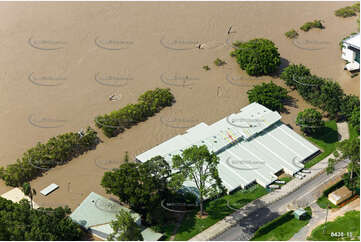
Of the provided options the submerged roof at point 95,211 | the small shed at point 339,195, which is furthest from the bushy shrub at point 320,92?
the submerged roof at point 95,211

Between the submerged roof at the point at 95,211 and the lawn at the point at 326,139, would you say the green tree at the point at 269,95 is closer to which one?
the lawn at the point at 326,139

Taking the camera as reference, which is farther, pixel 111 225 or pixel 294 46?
pixel 294 46

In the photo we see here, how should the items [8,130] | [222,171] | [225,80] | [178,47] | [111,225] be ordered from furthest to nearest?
1. [178,47]
2. [225,80]
3. [8,130]
4. [222,171]
5. [111,225]

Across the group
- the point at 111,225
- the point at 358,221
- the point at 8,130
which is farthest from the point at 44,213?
the point at 358,221

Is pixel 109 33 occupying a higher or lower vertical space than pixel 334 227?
higher

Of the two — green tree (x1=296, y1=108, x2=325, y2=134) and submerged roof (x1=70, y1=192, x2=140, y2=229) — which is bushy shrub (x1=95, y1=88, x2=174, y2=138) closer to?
submerged roof (x1=70, y1=192, x2=140, y2=229)

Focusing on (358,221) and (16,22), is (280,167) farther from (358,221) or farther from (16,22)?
(16,22)

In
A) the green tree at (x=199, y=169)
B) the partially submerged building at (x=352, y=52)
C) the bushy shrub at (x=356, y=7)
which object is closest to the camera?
the green tree at (x=199, y=169)
